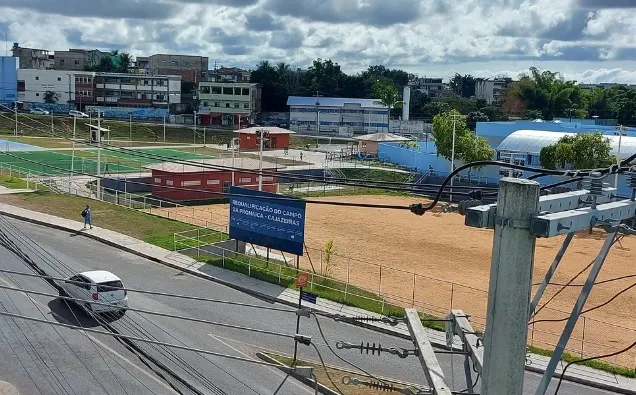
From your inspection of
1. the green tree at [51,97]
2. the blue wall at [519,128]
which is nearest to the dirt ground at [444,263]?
the blue wall at [519,128]

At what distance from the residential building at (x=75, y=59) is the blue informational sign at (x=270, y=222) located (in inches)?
4405

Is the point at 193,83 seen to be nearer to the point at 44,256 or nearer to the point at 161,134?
the point at 161,134

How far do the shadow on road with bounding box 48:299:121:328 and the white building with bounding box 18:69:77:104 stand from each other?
9188 cm

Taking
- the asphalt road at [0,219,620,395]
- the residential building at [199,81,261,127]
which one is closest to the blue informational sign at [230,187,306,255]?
the asphalt road at [0,219,620,395]

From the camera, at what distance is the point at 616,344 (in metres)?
19.9

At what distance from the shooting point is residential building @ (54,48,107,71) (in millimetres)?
128625

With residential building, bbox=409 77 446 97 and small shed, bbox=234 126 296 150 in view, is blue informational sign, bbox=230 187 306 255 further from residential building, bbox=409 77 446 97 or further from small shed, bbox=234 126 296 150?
residential building, bbox=409 77 446 97

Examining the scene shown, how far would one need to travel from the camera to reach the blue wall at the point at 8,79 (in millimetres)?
100938

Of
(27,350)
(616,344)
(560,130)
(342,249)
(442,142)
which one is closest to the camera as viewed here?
(27,350)

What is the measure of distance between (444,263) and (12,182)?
27.7 meters

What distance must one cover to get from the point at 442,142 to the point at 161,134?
44.4 metres

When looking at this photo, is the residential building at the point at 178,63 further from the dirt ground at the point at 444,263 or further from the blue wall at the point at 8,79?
the dirt ground at the point at 444,263

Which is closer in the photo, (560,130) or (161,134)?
(560,130)

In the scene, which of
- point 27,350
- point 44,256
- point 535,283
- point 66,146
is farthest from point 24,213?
point 66,146
